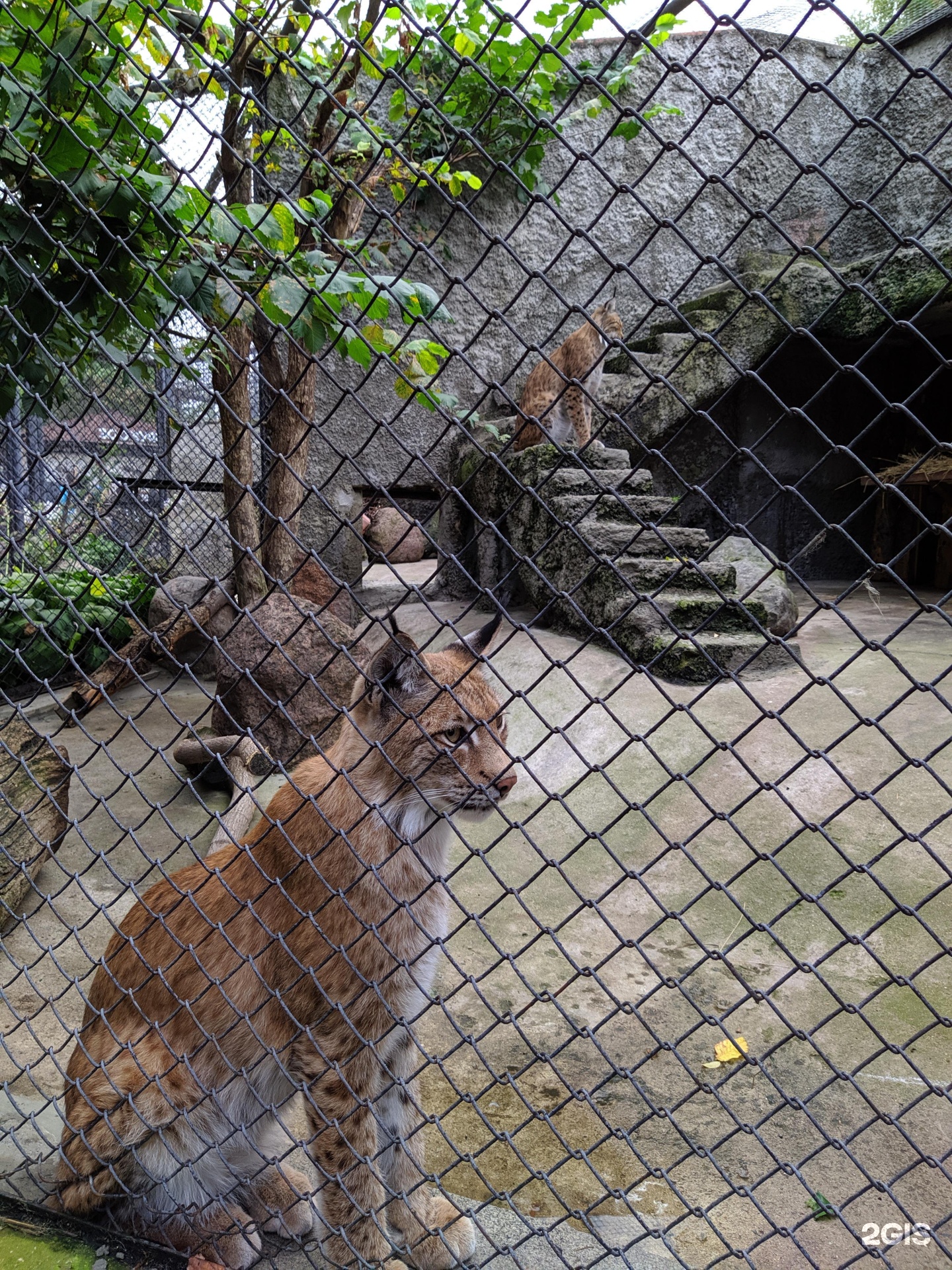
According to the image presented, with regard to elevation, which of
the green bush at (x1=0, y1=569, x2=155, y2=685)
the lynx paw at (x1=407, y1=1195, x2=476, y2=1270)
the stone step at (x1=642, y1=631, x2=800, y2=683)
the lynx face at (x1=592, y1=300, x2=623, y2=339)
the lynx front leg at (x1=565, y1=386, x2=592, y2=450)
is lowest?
the green bush at (x1=0, y1=569, x2=155, y2=685)

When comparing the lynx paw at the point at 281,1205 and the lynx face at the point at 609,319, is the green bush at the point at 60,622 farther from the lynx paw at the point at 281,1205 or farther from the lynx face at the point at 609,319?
the lynx paw at the point at 281,1205

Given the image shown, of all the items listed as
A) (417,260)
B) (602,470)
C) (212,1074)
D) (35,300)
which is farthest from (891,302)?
(212,1074)

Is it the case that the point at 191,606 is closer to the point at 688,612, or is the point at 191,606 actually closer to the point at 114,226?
the point at 688,612

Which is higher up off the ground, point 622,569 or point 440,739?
point 622,569

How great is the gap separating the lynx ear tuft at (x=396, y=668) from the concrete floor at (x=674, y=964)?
0.27 meters

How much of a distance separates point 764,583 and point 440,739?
5261mm

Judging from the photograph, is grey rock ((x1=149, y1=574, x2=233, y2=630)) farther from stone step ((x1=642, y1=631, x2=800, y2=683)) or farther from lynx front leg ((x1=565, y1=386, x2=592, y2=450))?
stone step ((x1=642, y1=631, x2=800, y2=683))

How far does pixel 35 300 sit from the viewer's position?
2793mm

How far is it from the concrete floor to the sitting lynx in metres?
0.17

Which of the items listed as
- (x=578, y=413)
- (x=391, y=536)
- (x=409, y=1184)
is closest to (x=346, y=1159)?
(x=409, y=1184)

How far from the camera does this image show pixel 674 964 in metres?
4.12

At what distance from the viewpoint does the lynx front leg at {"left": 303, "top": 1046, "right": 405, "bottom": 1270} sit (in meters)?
2.36

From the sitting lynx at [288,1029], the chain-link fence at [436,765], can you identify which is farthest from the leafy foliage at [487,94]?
the sitting lynx at [288,1029]

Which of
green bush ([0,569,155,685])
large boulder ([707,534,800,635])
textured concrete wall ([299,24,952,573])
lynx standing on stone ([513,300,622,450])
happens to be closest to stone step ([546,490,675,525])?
large boulder ([707,534,800,635])
